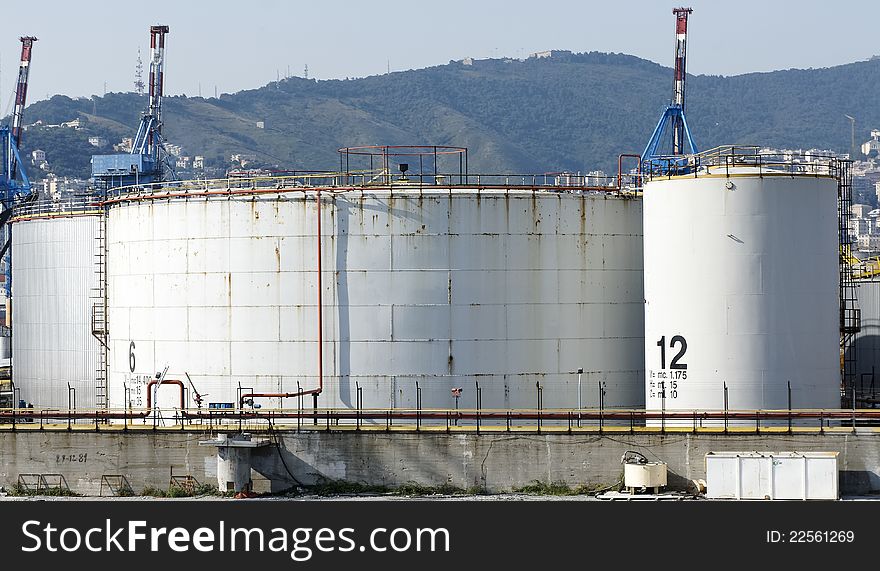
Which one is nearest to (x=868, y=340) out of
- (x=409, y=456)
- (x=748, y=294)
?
(x=748, y=294)

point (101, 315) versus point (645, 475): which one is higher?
point (101, 315)

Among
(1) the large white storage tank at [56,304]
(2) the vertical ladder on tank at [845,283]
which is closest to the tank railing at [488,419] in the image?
(2) the vertical ladder on tank at [845,283]

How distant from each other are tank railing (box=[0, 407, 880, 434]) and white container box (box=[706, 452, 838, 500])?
6.90 ft

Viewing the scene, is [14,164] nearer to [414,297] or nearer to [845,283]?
[414,297]

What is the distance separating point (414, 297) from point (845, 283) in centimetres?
1804

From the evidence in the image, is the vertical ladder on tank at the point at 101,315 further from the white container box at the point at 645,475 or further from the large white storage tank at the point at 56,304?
the white container box at the point at 645,475

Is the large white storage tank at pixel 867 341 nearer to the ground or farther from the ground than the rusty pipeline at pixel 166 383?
farther from the ground

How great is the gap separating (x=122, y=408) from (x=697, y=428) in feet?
79.5

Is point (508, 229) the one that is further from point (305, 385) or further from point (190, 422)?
point (190, 422)

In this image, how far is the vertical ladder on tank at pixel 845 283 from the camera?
5291 cm

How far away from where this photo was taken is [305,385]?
53.1m

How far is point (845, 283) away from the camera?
56.3m

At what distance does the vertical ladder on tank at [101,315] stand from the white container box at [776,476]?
28574mm
